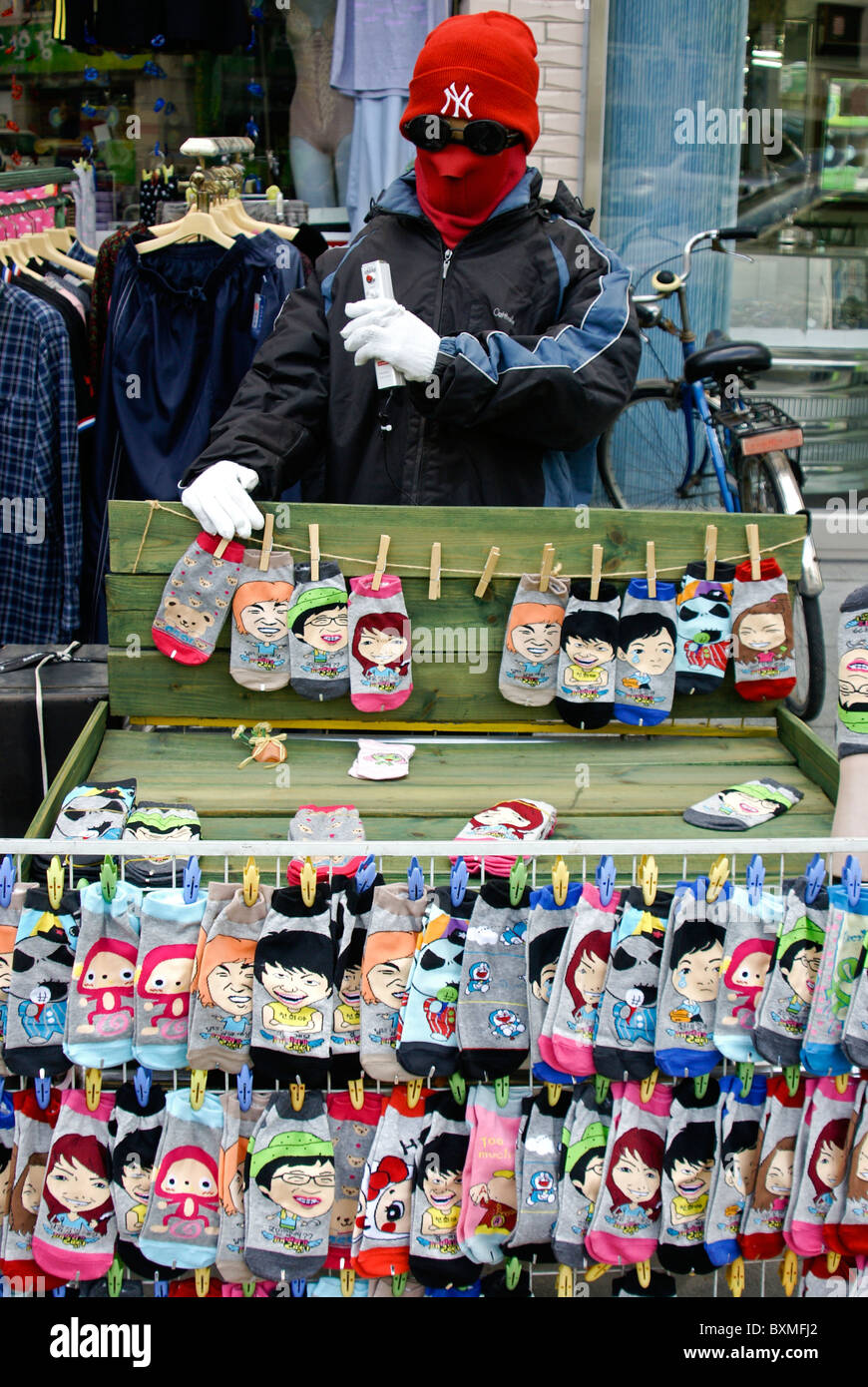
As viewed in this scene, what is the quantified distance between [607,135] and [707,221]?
0.63m

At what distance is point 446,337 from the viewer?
2.77 metres

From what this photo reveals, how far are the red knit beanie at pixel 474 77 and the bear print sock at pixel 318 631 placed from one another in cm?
105

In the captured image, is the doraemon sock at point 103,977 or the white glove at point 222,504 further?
the white glove at point 222,504

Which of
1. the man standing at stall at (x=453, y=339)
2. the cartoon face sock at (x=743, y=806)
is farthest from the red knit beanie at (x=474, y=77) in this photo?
the cartoon face sock at (x=743, y=806)

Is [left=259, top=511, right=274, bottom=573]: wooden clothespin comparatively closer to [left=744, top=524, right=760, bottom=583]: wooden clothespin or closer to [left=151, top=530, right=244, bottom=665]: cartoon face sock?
[left=151, top=530, right=244, bottom=665]: cartoon face sock

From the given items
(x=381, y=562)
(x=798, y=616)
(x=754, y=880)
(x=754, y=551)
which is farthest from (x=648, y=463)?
(x=754, y=880)

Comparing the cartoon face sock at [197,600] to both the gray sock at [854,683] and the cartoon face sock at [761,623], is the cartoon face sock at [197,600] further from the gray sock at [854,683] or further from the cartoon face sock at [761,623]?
the gray sock at [854,683]

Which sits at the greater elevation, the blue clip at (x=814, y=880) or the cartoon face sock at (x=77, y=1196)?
the blue clip at (x=814, y=880)

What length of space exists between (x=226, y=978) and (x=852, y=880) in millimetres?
887

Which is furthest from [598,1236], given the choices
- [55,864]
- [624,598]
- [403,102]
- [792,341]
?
[792,341]

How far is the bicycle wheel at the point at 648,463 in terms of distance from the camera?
19.6 ft

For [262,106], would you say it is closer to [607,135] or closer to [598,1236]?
[607,135]

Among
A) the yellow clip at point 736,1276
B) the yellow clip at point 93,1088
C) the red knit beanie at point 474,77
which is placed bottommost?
the yellow clip at point 736,1276

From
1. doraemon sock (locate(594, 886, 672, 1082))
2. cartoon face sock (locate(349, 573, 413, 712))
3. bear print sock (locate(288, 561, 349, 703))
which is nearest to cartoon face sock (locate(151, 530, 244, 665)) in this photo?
bear print sock (locate(288, 561, 349, 703))
